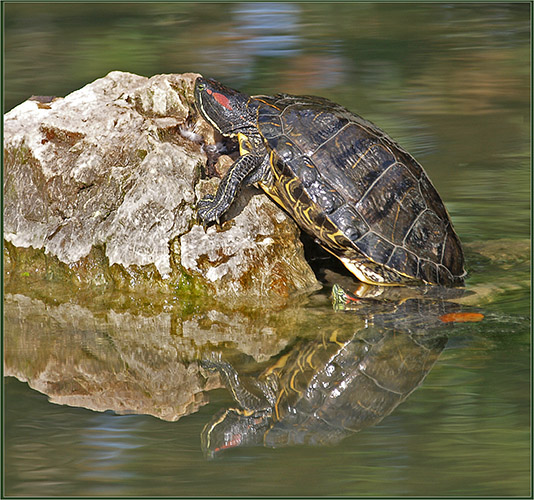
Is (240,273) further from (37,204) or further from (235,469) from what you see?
(235,469)

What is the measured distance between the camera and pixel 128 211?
13.8 ft

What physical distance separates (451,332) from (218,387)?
1221 mm

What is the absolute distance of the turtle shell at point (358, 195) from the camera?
411 cm

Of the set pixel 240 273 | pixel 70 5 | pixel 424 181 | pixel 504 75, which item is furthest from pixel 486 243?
pixel 70 5

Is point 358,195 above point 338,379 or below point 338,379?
above

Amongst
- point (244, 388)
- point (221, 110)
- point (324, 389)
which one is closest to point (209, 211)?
point (221, 110)

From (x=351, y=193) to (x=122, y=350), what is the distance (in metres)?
1.52

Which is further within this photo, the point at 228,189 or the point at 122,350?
the point at 228,189

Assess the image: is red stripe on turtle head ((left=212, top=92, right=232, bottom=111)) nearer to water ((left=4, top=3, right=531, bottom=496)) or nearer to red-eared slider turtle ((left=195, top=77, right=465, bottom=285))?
red-eared slider turtle ((left=195, top=77, right=465, bottom=285))

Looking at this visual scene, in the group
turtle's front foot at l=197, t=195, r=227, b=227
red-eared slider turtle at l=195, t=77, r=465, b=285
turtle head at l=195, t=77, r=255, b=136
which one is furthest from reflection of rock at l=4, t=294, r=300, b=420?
turtle head at l=195, t=77, r=255, b=136

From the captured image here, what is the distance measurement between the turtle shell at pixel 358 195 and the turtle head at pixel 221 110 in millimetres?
197

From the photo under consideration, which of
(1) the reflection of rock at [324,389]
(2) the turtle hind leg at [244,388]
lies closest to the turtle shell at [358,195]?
(1) the reflection of rock at [324,389]

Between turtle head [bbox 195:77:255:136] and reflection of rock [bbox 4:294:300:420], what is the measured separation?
1.22 metres

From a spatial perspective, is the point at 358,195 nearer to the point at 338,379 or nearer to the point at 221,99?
the point at 221,99
